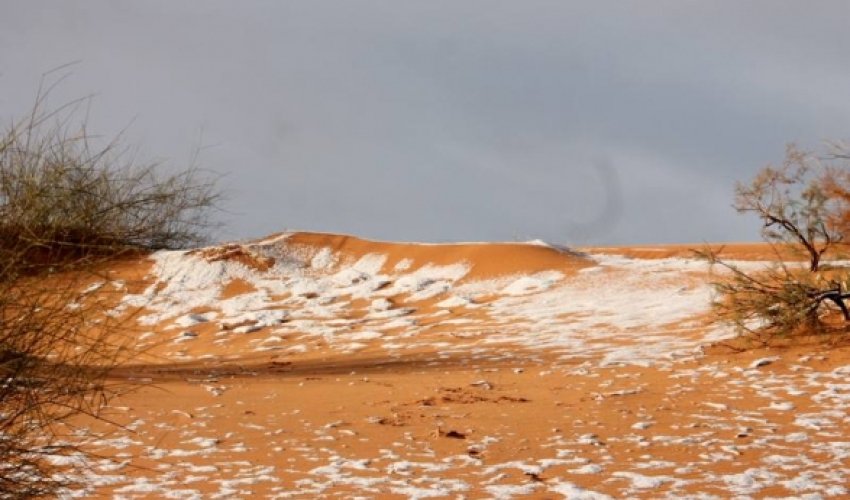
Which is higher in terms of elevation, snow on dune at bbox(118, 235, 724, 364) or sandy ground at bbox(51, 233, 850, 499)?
snow on dune at bbox(118, 235, 724, 364)

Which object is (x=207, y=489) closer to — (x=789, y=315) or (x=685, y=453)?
(x=685, y=453)

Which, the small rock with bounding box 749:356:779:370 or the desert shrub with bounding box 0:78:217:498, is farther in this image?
the small rock with bounding box 749:356:779:370

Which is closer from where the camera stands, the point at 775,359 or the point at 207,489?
the point at 207,489

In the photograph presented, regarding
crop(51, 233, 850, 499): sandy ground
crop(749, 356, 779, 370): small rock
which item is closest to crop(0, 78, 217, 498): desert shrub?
crop(51, 233, 850, 499): sandy ground

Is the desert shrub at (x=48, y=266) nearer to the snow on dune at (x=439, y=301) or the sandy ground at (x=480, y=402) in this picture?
the sandy ground at (x=480, y=402)

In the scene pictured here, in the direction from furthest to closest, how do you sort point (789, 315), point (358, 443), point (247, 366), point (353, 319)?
1. point (353, 319)
2. point (247, 366)
3. point (789, 315)
4. point (358, 443)

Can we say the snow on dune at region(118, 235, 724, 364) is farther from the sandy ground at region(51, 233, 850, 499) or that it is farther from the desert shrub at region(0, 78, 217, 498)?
the desert shrub at region(0, 78, 217, 498)

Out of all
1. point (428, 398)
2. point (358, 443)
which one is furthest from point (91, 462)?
point (428, 398)

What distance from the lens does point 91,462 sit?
6.75 metres

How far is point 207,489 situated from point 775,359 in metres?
7.02

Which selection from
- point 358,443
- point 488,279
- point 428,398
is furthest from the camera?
point 488,279

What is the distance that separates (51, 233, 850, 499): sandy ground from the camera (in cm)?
586

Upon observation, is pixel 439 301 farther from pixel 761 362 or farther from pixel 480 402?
pixel 480 402

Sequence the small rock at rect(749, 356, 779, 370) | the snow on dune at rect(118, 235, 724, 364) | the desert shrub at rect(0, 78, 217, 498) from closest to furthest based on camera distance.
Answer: the desert shrub at rect(0, 78, 217, 498) < the small rock at rect(749, 356, 779, 370) < the snow on dune at rect(118, 235, 724, 364)
